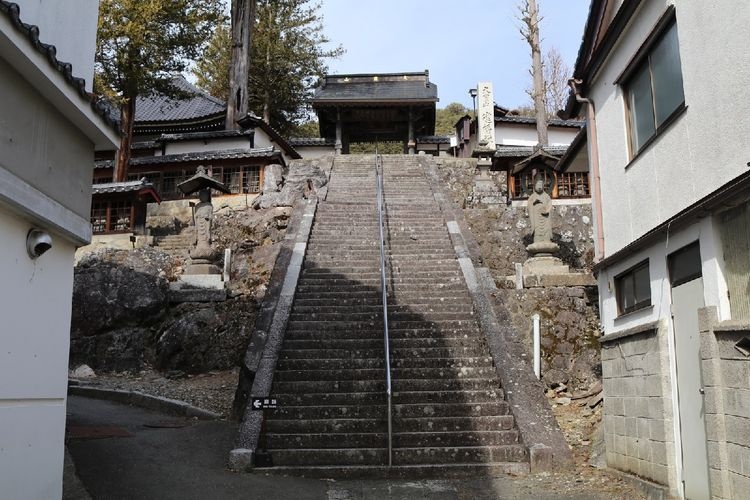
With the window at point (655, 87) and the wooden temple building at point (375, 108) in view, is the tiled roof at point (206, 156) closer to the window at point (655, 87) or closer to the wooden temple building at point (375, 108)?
the wooden temple building at point (375, 108)

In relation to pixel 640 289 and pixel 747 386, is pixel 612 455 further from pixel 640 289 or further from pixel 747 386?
pixel 747 386

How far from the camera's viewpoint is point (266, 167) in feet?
77.7

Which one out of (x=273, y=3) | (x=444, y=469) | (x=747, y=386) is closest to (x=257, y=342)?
(x=444, y=469)

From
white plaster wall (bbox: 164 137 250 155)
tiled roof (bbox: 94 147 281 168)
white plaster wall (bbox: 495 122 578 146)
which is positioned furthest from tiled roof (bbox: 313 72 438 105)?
tiled roof (bbox: 94 147 281 168)

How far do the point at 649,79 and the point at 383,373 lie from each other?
17.1 ft

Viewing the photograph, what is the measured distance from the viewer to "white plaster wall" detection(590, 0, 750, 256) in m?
4.97

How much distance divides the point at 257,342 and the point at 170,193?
58.3 feet

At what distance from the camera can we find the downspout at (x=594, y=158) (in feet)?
27.8

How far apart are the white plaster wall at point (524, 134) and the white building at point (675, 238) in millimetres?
22920

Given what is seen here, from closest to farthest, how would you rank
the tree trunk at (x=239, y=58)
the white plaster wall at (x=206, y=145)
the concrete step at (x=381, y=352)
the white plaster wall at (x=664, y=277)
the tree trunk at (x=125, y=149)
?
the white plaster wall at (x=664, y=277)
the concrete step at (x=381, y=352)
the tree trunk at (x=125, y=149)
the white plaster wall at (x=206, y=145)
the tree trunk at (x=239, y=58)

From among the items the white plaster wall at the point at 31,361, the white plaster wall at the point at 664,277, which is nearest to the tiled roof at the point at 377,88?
the white plaster wall at the point at 664,277

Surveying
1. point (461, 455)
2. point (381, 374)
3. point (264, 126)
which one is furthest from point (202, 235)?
point (264, 126)

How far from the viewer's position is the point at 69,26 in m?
5.82

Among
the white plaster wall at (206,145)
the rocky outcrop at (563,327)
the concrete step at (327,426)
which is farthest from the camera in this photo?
the white plaster wall at (206,145)
